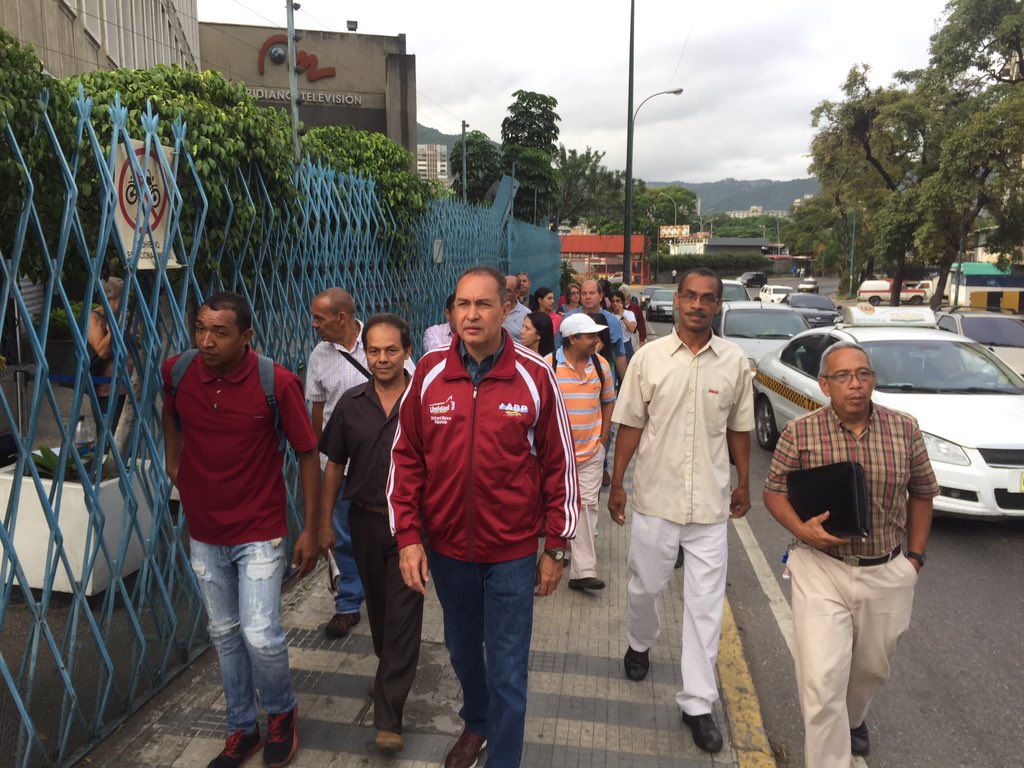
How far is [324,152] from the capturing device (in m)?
6.57

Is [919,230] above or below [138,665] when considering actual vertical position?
above

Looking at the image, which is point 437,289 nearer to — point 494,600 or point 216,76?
point 216,76

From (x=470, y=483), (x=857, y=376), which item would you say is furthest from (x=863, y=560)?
(x=470, y=483)

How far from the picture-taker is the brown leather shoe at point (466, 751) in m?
3.10

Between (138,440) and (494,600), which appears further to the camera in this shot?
(138,440)

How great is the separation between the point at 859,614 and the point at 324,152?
5295mm

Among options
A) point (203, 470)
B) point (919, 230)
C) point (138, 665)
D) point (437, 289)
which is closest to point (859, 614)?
point (203, 470)

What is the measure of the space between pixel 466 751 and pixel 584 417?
84.5 inches

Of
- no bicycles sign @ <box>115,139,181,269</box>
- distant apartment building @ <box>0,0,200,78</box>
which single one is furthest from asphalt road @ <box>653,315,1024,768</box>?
distant apartment building @ <box>0,0,200,78</box>

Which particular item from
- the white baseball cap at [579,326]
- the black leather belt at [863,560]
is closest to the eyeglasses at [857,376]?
the black leather belt at [863,560]

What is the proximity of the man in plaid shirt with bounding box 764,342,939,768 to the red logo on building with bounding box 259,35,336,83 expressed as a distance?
96.4ft

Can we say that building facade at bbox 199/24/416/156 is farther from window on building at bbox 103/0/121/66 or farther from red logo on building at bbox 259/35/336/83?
window on building at bbox 103/0/121/66

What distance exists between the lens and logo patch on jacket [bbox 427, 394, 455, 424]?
272 centimetres

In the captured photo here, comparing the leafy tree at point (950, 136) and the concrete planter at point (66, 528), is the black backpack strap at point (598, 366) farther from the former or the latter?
the leafy tree at point (950, 136)
